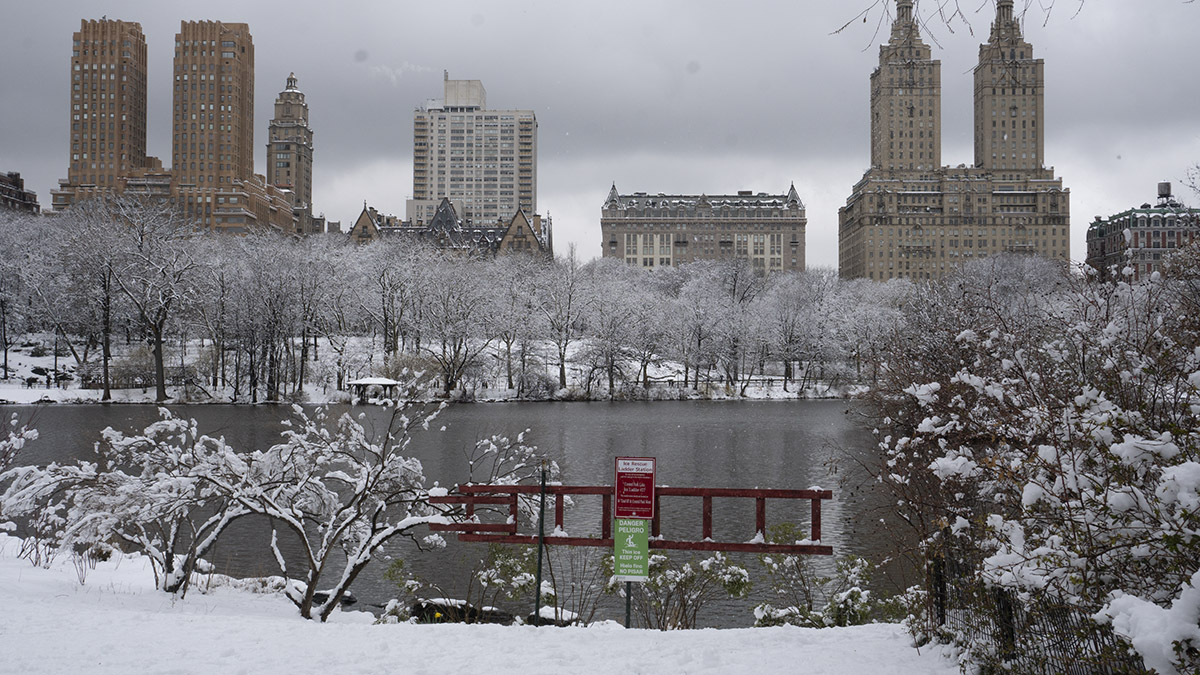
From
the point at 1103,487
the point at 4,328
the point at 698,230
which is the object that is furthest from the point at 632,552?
the point at 698,230

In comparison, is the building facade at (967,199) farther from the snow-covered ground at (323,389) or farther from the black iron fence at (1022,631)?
the black iron fence at (1022,631)

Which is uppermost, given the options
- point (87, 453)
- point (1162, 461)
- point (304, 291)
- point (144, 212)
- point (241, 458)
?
point (144, 212)

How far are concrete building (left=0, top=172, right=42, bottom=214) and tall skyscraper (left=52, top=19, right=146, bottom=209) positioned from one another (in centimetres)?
3154

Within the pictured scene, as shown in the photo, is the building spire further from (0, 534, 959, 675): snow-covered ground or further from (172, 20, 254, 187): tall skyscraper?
(172, 20, 254, 187): tall skyscraper

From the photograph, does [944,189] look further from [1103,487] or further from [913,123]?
[1103,487]

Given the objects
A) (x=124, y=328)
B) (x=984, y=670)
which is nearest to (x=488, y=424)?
(x=984, y=670)

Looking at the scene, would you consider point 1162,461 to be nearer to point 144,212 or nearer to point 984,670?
point 984,670

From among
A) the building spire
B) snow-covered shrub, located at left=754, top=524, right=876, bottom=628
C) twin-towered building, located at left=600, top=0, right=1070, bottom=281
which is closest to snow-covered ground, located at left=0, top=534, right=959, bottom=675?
snow-covered shrub, located at left=754, top=524, right=876, bottom=628

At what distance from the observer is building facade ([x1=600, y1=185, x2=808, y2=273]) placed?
184375 millimetres

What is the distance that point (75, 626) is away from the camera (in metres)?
7.62

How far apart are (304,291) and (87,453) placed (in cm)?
3251

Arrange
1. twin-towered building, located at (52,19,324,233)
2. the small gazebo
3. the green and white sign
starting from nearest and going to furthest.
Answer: the green and white sign
the small gazebo
twin-towered building, located at (52,19,324,233)

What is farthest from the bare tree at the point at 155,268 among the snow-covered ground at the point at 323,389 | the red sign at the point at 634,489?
the red sign at the point at 634,489

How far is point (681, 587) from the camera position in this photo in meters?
10.8
